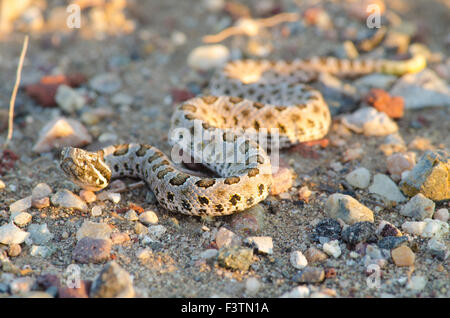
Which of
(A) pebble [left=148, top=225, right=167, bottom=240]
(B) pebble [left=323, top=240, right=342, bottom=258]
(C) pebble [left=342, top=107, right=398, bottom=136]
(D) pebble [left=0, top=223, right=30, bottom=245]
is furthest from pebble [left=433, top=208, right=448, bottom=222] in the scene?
(D) pebble [left=0, top=223, right=30, bottom=245]

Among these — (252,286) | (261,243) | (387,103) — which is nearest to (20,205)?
(261,243)

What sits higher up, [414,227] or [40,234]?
[40,234]

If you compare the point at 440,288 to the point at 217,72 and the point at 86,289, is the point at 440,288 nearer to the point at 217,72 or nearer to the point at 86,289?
the point at 86,289

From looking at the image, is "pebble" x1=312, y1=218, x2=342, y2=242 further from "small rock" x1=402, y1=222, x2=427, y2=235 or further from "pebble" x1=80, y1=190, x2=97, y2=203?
"pebble" x1=80, y1=190, x2=97, y2=203

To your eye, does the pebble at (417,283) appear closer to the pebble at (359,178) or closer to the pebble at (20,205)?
the pebble at (359,178)

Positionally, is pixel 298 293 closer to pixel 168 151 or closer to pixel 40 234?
pixel 40 234

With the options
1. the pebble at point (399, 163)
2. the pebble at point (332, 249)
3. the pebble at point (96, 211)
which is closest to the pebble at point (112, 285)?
the pebble at point (96, 211)

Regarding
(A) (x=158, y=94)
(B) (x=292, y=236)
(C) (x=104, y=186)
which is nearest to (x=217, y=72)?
(A) (x=158, y=94)
